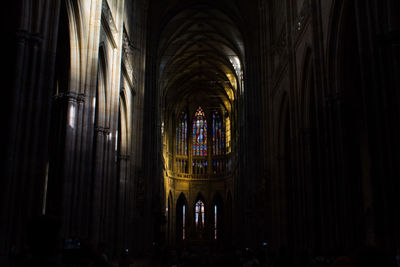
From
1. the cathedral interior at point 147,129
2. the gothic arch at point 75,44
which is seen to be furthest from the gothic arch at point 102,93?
the gothic arch at point 75,44

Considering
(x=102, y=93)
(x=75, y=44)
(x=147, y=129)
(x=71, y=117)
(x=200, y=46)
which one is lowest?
(x=71, y=117)

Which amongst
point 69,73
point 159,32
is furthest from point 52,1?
point 159,32

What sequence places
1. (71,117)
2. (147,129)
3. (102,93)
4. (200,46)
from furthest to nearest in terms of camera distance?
1. (200,46)
2. (147,129)
3. (102,93)
4. (71,117)

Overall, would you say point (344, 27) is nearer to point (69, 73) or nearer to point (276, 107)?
point (69, 73)

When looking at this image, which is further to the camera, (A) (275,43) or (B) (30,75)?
(A) (275,43)

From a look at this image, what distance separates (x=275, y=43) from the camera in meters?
25.0

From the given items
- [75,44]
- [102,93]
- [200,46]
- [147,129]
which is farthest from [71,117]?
[200,46]

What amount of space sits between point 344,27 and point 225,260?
11101 mm

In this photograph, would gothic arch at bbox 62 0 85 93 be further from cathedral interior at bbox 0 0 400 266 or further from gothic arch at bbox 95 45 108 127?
gothic arch at bbox 95 45 108 127

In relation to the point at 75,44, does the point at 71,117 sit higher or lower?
lower

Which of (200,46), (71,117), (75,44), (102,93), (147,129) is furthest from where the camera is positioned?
(200,46)

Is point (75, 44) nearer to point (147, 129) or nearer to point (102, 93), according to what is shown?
point (102, 93)

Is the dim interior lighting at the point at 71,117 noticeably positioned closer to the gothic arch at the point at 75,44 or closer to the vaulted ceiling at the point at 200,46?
the gothic arch at the point at 75,44

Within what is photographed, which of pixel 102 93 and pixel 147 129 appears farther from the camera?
pixel 147 129
